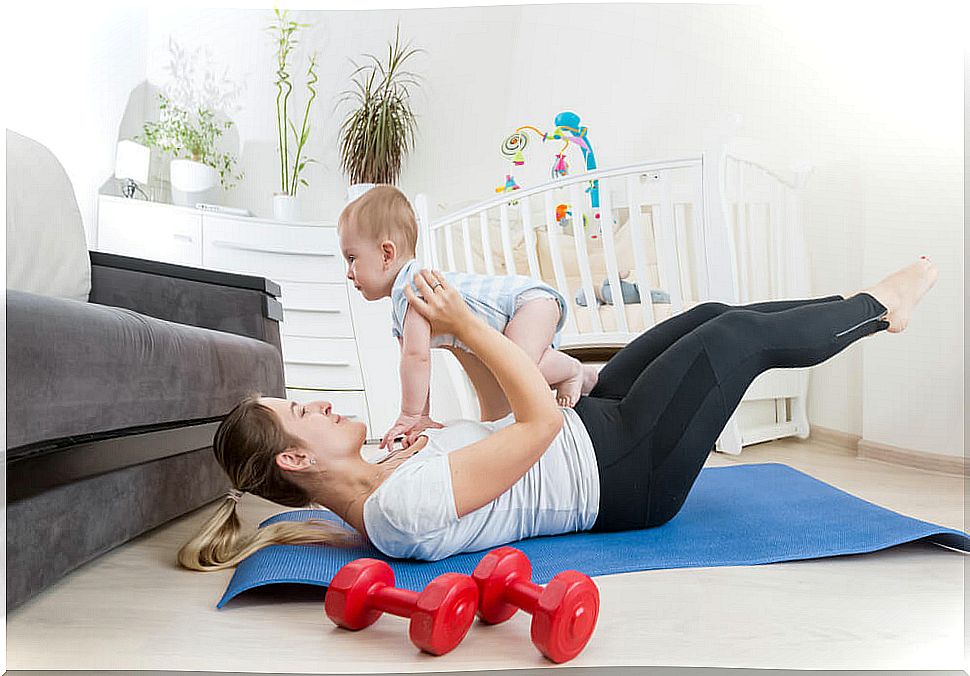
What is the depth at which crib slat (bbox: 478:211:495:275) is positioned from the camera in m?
1.66

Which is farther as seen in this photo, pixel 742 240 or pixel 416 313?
pixel 742 240

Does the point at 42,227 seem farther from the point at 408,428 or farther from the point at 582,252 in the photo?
the point at 582,252

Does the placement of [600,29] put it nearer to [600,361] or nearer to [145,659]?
[600,361]

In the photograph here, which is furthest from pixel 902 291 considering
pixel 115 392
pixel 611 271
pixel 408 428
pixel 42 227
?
pixel 42 227

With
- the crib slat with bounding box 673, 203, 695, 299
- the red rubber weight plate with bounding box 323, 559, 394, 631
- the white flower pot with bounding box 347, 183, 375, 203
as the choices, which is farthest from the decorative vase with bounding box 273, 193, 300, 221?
the red rubber weight plate with bounding box 323, 559, 394, 631

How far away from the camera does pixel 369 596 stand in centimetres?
89

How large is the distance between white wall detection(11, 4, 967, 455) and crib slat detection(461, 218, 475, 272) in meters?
0.07

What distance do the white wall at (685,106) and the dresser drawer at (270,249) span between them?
46 mm

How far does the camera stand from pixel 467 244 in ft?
5.42

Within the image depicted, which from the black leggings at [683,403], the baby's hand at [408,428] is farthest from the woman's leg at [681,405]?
the baby's hand at [408,428]

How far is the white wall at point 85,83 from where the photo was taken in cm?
165

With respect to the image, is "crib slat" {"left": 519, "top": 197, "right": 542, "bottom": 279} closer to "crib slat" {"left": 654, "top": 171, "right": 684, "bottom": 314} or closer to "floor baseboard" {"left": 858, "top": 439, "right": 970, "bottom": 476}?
"crib slat" {"left": 654, "top": 171, "right": 684, "bottom": 314}

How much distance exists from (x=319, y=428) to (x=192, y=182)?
0.79 metres

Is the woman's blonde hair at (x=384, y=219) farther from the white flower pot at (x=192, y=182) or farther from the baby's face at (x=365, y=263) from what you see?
the white flower pot at (x=192, y=182)
